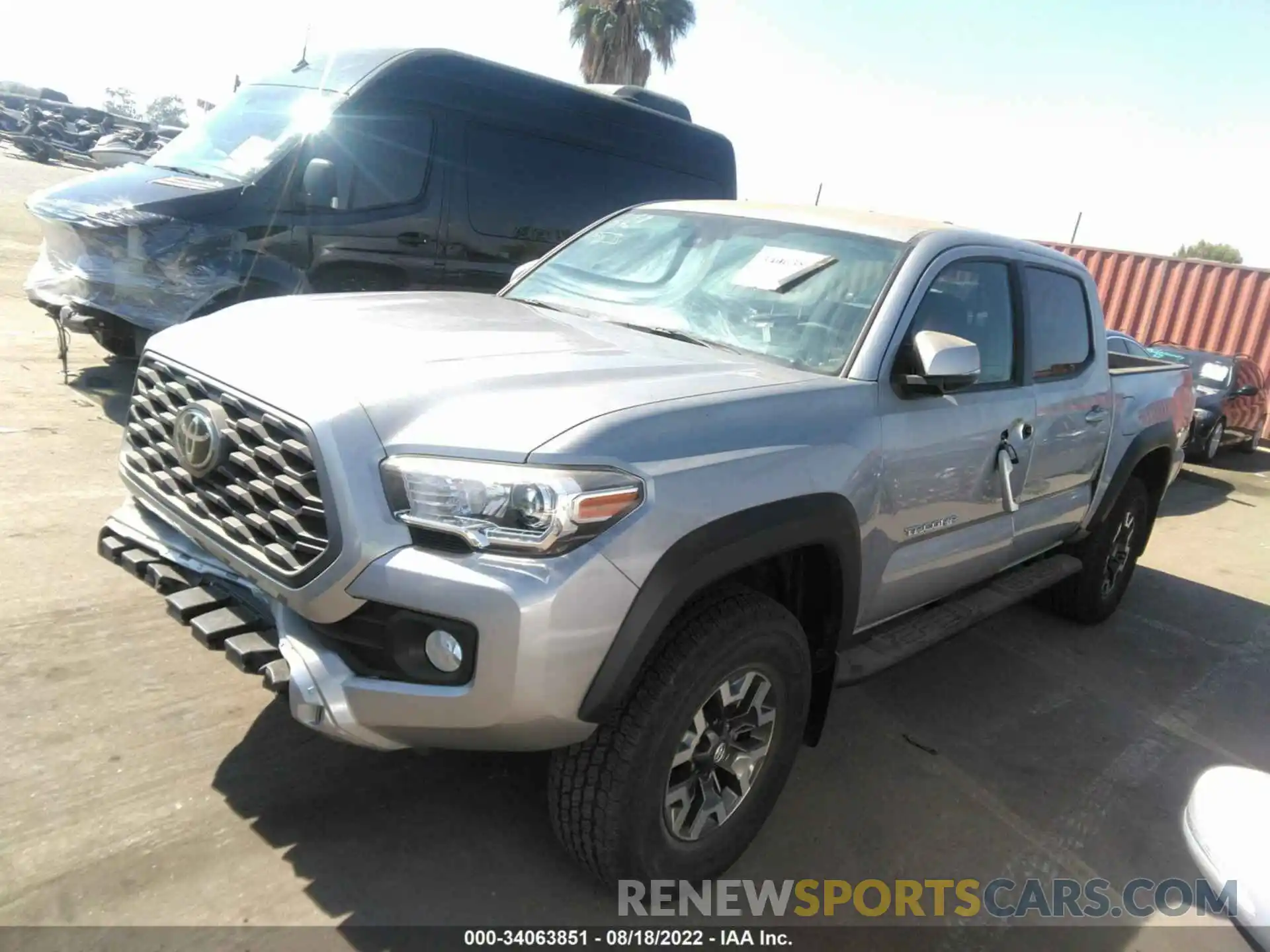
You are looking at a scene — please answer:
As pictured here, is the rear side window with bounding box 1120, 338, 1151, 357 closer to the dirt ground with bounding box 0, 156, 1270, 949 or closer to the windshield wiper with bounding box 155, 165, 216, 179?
the dirt ground with bounding box 0, 156, 1270, 949

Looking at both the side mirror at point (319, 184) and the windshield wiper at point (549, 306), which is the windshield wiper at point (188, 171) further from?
the windshield wiper at point (549, 306)

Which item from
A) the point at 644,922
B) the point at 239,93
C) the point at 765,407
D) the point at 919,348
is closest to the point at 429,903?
the point at 644,922

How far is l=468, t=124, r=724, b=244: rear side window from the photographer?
21.5 feet

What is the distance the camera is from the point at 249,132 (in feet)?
20.6

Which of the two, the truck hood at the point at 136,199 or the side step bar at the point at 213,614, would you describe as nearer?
the side step bar at the point at 213,614

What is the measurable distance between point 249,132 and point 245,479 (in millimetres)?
4705

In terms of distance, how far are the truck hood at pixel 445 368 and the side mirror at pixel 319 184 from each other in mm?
2851

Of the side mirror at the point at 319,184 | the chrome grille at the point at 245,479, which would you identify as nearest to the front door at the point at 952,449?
the chrome grille at the point at 245,479

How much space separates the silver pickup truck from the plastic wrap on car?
9.63 ft

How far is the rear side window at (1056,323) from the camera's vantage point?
4.01 meters

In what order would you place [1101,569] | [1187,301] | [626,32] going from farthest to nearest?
[626,32] < [1187,301] < [1101,569]

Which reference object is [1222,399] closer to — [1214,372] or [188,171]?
[1214,372]

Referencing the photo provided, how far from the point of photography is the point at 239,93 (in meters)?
6.75

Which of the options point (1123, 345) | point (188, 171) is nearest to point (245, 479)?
point (188, 171)
